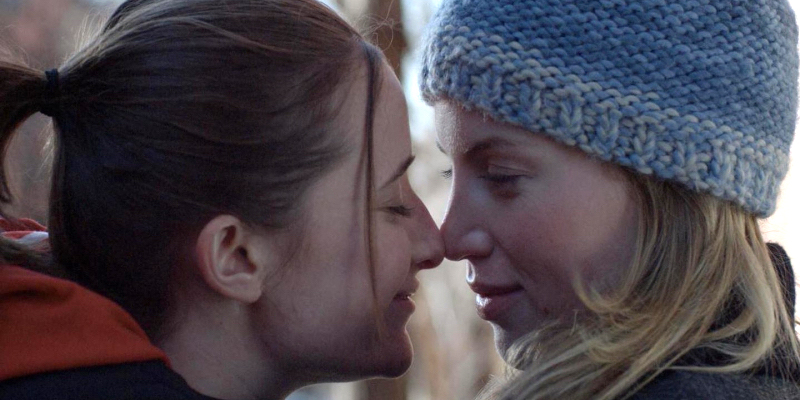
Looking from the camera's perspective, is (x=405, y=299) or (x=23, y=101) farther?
(x=405, y=299)

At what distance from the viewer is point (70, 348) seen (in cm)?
143

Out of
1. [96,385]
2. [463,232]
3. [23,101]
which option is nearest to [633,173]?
[463,232]

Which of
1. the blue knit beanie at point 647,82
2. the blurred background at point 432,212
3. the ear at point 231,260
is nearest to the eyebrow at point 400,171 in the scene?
the blue knit beanie at point 647,82

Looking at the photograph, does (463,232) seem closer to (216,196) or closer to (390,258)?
(390,258)

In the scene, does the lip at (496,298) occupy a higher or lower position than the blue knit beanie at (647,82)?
lower

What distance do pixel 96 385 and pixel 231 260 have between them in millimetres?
376

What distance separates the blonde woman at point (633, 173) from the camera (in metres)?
1.71

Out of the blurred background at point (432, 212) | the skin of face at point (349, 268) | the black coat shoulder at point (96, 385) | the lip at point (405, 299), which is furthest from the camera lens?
the blurred background at point (432, 212)

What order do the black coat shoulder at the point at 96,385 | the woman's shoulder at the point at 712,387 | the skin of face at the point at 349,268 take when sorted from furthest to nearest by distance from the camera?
the skin of face at the point at 349,268 < the woman's shoulder at the point at 712,387 < the black coat shoulder at the point at 96,385

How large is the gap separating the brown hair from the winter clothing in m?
0.17

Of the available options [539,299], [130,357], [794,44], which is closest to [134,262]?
[130,357]

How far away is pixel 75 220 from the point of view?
5.56ft

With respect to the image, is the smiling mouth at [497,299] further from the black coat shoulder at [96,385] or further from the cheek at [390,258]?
the black coat shoulder at [96,385]

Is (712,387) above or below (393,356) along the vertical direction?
above
